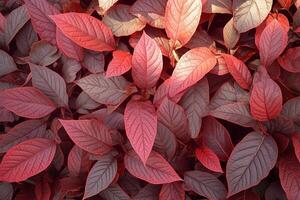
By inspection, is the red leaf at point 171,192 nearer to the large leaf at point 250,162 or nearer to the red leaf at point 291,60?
the large leaf at point 250,162

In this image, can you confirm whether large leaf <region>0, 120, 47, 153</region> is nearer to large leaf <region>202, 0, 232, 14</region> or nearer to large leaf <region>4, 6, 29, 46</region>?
large leaf <region>4, 6, 29, 46</region>

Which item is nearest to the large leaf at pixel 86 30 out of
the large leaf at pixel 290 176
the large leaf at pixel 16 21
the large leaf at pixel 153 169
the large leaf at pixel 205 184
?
the large leaf at pixel 16 21

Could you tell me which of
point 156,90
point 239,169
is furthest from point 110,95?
point 239,169

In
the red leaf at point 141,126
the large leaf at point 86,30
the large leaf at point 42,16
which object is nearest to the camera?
the red leaf at point 141,126

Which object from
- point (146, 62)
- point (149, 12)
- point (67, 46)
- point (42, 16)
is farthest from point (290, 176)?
point (42, 16)

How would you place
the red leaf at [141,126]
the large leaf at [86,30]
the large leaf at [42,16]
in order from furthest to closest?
the large leaf at [42,16] < the large leaf at [86,30] < the red leaf at [141,126]

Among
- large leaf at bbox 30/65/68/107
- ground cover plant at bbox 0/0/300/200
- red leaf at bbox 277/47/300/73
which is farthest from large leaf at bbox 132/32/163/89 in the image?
red leaf at bbox 277/47/300/73

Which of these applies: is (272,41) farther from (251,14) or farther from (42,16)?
(42,16)
